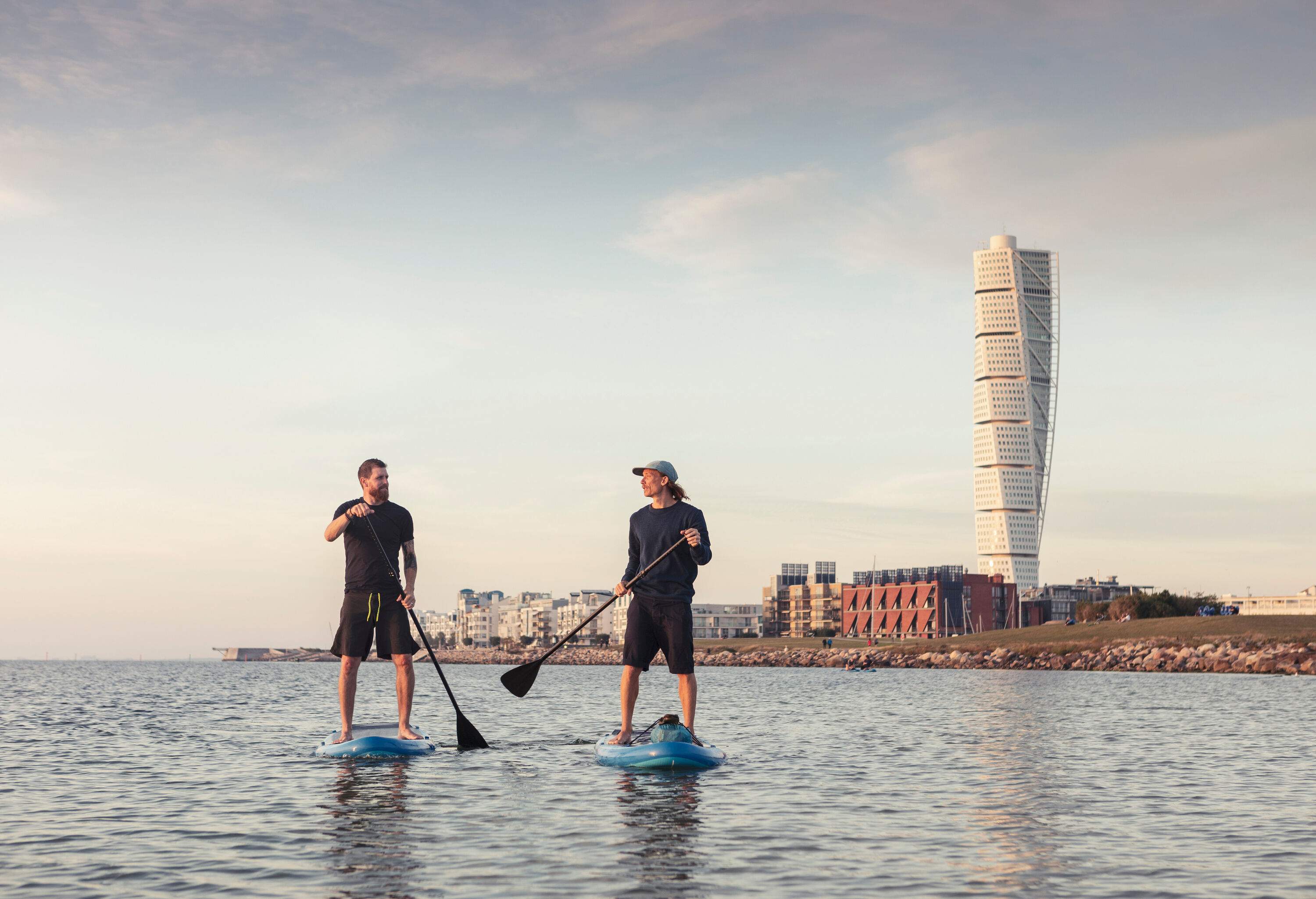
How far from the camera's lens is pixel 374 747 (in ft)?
45.8

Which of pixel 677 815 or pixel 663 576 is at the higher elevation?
pixel 663 576

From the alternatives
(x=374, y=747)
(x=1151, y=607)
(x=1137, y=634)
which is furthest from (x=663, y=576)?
(x=1151, y=607)

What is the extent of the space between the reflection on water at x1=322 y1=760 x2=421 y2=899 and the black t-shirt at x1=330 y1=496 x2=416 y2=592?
1.96 metres

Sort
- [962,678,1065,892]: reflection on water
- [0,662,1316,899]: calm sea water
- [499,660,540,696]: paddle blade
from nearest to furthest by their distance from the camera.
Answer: [0,662,1316,899]: calm sea water → [962,678,1065,892]: reflection on water → [499,660,540,696]: paddle blade

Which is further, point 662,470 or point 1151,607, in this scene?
point 1151,607

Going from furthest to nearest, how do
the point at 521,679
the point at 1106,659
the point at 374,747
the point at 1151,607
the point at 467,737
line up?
the point at 1151,607
the point at 1106,659
the point at 467,737
the point at 521,679
the point at 374,747

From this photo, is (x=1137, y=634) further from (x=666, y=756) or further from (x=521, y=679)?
(x=666, y=756)

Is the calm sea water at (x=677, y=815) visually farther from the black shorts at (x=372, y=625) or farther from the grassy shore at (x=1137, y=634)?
the grassy shore at (x=1137, y=634)

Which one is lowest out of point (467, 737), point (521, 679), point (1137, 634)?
point (1137, 634)

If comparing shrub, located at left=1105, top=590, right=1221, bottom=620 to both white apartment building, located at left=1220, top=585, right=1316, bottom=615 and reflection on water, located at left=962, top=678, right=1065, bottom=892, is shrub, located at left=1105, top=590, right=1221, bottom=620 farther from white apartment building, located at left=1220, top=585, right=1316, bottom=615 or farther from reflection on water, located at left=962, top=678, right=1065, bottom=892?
reflection on water, located at left=962, top=678, right=1065, bottom=892

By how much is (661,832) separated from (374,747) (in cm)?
562

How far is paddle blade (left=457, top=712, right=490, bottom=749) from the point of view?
16094 millimetres

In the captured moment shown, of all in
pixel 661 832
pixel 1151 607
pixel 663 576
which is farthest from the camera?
pixel 1151 607

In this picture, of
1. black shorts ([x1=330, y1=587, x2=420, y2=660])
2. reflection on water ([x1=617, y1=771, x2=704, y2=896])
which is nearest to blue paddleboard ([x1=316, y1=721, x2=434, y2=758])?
black shorts ([x1=330, y1=587, x2=420, y2=660])
